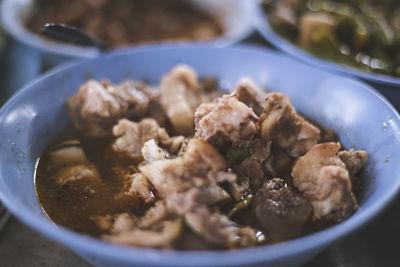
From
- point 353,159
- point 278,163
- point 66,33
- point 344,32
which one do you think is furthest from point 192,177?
point 344,32

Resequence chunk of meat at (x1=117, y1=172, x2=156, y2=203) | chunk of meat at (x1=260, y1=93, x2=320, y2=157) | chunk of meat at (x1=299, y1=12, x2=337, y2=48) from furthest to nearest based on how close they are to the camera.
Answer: chunk of meat at (x1=299, y1=12, x2=337, y2=48), chunk of meat at (x1=260, y1=93, x2=320, y2=157), chunk of meat at (x1=117, y1=172, x2=156, y2=203)

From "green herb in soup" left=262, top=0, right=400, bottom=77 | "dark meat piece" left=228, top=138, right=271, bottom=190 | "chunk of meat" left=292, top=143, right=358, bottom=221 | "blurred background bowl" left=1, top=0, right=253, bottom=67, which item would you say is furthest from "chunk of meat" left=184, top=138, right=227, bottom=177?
"green herb in soup" left=262, top=0, right=400, bottom=77

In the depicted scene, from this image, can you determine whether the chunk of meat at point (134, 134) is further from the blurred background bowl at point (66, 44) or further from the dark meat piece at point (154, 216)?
the blurred background bowl at point (66, 44)

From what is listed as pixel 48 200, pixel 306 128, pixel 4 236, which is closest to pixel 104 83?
pixel 48 200

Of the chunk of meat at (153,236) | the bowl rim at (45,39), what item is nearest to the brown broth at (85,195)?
the chunk of meat at (153,236)

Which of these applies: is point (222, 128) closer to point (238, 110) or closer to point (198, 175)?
point (238, 110)

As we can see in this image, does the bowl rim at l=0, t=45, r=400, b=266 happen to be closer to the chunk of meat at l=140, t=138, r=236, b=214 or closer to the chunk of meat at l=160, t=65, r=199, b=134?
the chunk of meat at l=140, t=138, r=236, b=214
